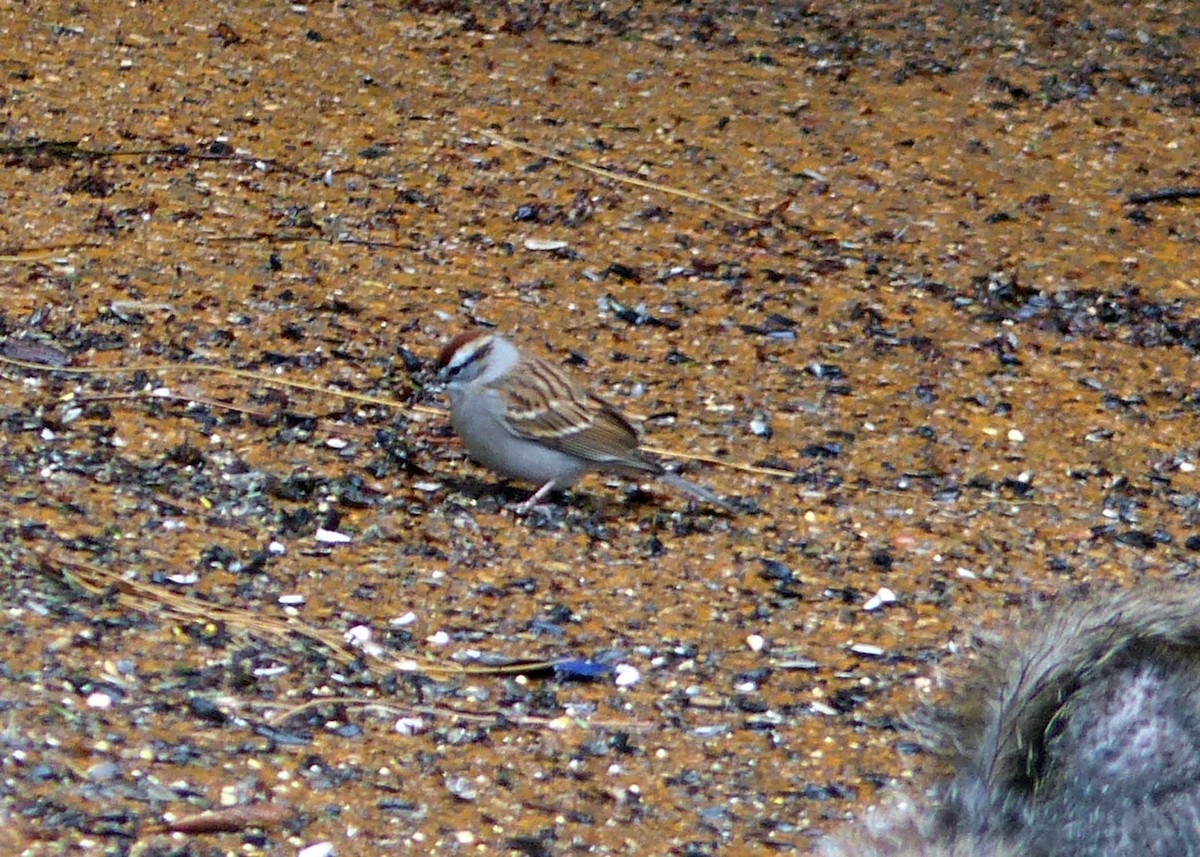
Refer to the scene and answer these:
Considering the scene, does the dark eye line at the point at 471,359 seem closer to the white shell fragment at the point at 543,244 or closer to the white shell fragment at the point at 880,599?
the white shell fragment at the point at 880,599

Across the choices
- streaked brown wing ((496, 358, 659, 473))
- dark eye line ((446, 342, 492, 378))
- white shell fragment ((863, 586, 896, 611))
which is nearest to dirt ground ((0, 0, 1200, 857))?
white shell fragment ((863, 586, 896, 611))

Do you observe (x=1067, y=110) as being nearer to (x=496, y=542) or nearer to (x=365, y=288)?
(x=365, y=288)

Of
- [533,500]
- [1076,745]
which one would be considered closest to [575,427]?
[533,500]

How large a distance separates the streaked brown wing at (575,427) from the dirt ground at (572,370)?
23 cm

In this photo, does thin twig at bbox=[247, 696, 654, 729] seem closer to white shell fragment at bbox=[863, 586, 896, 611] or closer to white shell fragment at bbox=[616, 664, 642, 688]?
white shell fragment at bbox=[616, 664, 642, 688]

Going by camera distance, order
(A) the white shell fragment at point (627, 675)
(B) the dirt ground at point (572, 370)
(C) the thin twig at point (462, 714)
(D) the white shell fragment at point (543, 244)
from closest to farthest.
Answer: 1. (B) the dirt ground at point (572, 370)
2. (C) the thin twig at point (462, 714)
3. (A) the white shell fragment at point (627, 675)
4. (D) the white shell fragment at point (543, 244)

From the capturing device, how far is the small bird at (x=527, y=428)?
5.51m

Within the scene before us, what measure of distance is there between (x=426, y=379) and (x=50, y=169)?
6.34ft

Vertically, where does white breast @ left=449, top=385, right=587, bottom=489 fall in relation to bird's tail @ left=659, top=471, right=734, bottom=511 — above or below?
above

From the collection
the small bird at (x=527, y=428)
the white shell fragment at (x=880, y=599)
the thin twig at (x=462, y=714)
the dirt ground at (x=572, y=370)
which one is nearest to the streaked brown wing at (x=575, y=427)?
the small bird at (x=527, y=428)

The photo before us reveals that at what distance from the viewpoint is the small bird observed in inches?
217

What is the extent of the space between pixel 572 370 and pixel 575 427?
2.46 ft

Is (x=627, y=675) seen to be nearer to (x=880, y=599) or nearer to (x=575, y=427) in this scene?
(x=880, y=599)

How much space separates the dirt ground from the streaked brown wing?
0.23 metres
